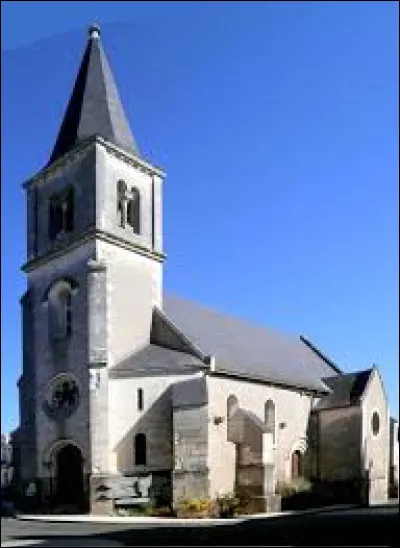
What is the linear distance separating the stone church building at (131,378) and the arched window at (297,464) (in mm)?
91

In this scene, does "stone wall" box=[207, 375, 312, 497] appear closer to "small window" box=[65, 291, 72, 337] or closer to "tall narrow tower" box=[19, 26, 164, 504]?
"tall narrow tower" box=[19, 26, 164, 504]

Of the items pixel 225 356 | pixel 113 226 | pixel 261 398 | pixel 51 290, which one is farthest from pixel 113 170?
pixel 261 398

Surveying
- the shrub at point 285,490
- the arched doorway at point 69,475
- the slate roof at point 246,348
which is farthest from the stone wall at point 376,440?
the arched doorway at point 69,475

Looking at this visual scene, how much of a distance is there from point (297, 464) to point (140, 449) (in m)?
9.04

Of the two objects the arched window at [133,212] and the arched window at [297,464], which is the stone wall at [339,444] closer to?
the arched window at [297,464]

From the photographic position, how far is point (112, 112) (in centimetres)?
3416

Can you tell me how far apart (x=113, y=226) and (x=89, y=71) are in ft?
28.0

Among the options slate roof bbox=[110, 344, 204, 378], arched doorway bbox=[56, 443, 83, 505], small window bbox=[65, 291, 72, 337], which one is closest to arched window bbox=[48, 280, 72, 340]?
small window bbox=[65, 291, 72, 337]

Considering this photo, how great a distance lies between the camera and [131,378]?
29312 mm

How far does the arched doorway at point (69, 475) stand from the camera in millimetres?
29106

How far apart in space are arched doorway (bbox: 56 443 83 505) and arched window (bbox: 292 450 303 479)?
10.4m

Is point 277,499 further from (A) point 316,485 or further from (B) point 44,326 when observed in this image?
(B) point 44,326

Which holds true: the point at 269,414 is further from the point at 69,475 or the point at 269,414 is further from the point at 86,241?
the point at 86,241

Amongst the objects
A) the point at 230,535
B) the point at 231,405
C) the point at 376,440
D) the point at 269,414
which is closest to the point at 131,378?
the point at 231,405
